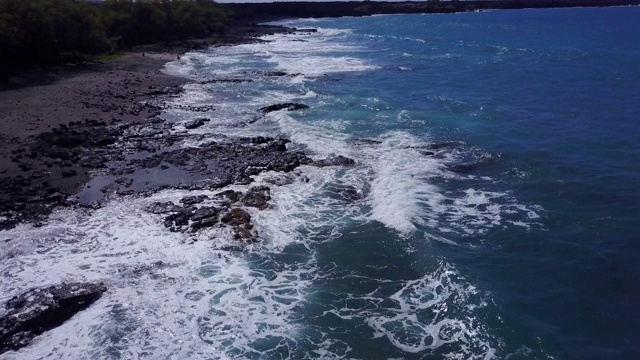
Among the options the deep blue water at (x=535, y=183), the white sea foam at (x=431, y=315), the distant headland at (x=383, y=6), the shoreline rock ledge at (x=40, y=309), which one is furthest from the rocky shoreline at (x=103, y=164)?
the distant headland at (x=383, y=6)

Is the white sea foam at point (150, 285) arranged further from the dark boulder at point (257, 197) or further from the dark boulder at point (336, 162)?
the dark boulder at point (336, 162)

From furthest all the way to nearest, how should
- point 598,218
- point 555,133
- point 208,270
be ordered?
point 555,133 < point 598,218 < point 208,270

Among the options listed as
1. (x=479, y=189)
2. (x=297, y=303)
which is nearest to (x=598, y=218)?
(x=479, y=189)

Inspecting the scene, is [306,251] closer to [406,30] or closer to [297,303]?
[297,303]

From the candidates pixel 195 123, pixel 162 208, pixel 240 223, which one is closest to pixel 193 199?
pixel 162 208

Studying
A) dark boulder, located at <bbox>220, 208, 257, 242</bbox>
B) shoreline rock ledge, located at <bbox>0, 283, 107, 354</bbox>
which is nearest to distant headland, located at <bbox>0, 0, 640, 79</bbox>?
dark boulder, located at <bbox>220, 208, 257, 242</bbox>
